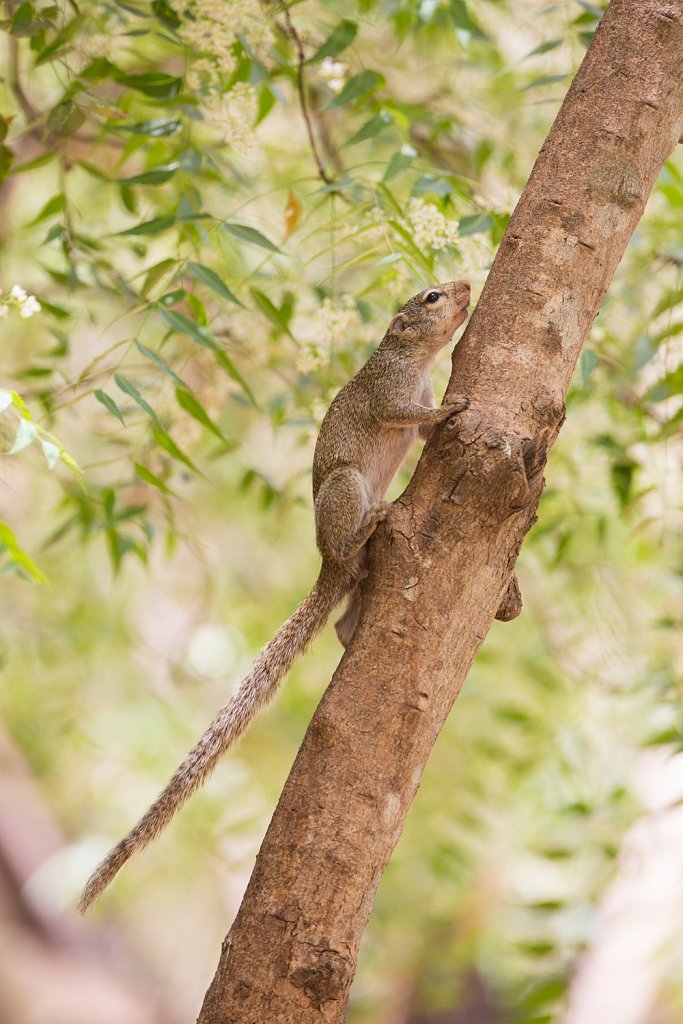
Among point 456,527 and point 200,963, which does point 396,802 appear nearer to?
point 456,527

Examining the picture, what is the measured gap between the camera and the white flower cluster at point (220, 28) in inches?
73.3

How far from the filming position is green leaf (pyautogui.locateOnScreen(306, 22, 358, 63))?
2.03 meters

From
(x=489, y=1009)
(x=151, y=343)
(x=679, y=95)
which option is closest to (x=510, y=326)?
(x=679, y=95)

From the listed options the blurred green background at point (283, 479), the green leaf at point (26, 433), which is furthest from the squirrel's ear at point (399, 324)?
the green leaf at point (26, 433)

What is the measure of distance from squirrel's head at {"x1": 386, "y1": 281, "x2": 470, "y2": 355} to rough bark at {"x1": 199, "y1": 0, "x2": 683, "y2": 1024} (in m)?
0.53

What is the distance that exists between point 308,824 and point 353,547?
668 millimetres

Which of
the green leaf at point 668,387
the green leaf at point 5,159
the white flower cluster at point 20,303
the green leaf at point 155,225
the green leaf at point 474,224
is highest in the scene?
the green leaf at point 668,387

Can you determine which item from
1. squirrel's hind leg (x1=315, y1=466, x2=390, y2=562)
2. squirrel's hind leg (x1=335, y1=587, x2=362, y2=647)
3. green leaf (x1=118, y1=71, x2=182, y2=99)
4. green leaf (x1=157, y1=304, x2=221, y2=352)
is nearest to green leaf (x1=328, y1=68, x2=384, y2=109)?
green leaf (x1=118, y1=71, x2=182, y2=99)

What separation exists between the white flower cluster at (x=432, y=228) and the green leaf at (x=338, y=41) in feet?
1.33

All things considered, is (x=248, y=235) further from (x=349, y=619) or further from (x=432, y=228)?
(x=349, y=619)

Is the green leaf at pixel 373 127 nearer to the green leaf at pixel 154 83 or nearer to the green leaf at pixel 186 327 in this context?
the green leaf at pixel 154 83

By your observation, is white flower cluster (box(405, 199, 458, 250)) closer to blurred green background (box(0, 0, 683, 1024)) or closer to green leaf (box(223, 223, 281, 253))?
blurred green background (box(0, 0, 683, 1024))

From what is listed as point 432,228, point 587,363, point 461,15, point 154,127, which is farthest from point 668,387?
point 154,127

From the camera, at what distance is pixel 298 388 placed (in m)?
→ 2.81
